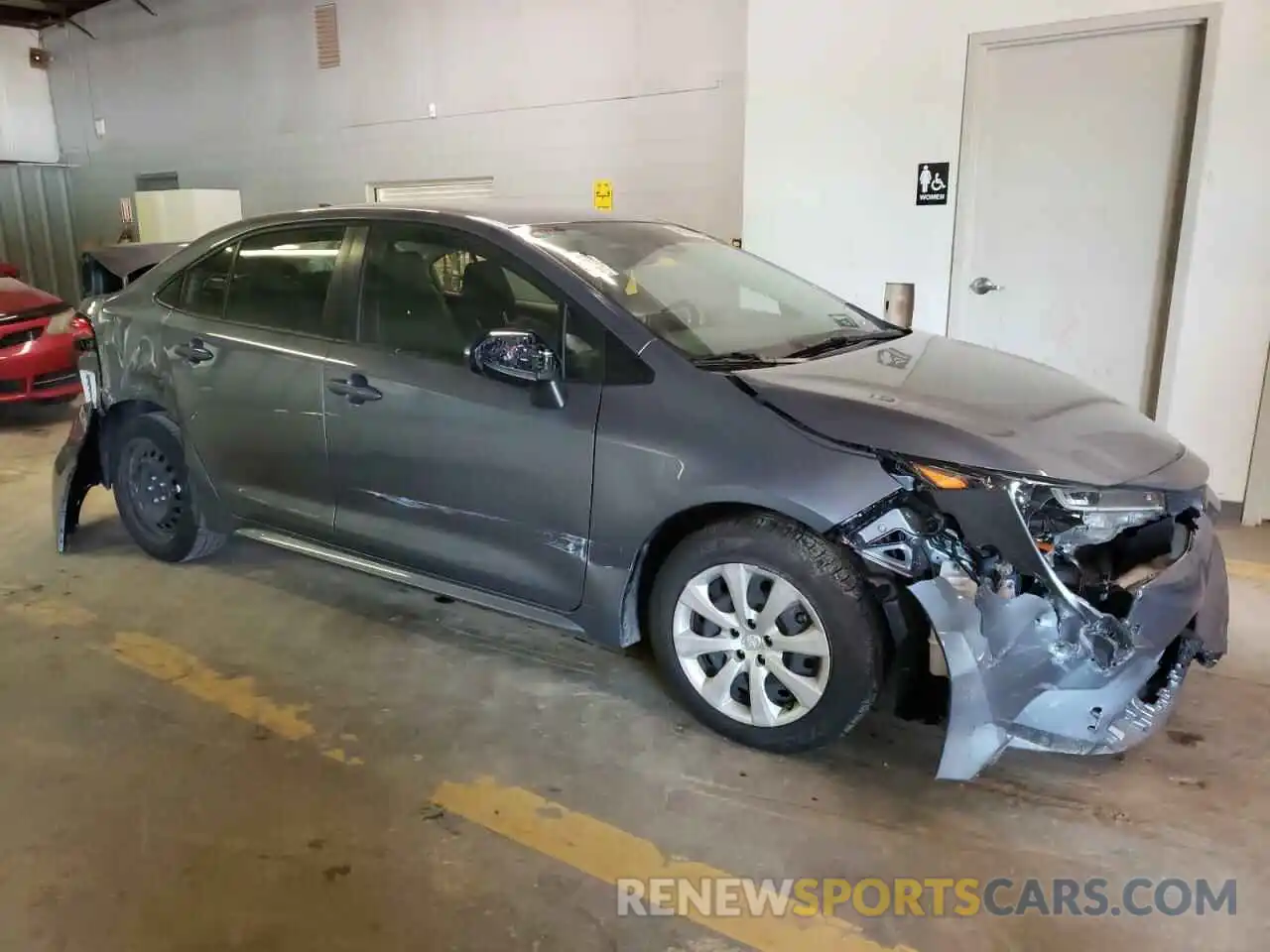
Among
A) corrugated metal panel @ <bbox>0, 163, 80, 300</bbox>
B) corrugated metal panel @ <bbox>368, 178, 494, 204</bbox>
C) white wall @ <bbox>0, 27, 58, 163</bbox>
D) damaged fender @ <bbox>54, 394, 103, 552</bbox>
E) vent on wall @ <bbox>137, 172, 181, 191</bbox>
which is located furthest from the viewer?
corrugated metal panel @ <bbox>0, 163, 80, 300</bbox>

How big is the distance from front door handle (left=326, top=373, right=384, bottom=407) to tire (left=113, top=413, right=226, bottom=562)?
1032 mm

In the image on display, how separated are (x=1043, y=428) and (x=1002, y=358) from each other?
679 millimetres

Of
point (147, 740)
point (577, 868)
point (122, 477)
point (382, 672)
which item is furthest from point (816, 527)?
point (122, 477)

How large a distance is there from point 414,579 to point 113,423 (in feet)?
5.86

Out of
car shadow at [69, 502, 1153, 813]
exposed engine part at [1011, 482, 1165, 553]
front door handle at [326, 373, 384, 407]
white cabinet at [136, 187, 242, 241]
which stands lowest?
car shadow at [69, 502, 1153, 813]

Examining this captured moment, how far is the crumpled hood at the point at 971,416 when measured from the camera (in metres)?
2.22

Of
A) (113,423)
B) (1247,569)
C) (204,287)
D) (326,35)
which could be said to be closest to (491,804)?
(204,287)

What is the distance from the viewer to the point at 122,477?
4.00 meters

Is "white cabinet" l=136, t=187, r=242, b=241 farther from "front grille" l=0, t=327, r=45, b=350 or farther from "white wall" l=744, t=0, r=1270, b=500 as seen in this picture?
"white wall" l=744, t=0, r=1270, b=500

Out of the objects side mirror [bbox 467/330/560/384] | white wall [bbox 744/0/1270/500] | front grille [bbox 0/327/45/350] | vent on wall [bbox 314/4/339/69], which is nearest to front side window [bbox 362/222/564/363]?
side mirror [bbox 467/330/560/384]

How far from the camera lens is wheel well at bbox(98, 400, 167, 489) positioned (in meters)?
3.84

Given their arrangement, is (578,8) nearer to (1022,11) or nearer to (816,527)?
(1022,11)

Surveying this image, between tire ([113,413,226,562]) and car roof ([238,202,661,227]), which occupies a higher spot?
car roof ([238,202,661,227])

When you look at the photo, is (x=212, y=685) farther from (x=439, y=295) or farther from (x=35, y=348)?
(x=35, y=348)
